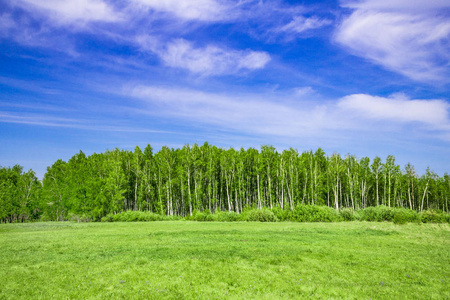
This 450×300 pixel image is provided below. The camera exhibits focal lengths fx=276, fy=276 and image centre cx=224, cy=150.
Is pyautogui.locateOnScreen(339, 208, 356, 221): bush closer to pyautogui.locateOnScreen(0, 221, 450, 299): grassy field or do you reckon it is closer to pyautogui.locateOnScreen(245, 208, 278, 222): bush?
pyautogui.locateOnScreen(245, 208, 278, 222): bush

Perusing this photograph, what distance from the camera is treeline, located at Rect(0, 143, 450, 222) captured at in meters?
68.9

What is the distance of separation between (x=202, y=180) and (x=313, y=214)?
36.9 metres

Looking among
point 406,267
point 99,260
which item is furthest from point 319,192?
point 99,260

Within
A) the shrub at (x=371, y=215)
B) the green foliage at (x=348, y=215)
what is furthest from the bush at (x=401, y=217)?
the green foliage at (x=348, y=215)

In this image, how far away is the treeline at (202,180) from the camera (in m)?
68.9

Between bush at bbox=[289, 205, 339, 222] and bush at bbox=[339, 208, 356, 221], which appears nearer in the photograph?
bush at bbox=[289, 205, 339, 222]

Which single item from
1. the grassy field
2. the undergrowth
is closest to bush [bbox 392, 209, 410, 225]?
the undergrowth

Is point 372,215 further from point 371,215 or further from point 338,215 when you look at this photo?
point 338,215

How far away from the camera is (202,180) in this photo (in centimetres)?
7425

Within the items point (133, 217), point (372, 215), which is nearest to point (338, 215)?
point (372, 215)

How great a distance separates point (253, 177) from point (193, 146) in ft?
61.7

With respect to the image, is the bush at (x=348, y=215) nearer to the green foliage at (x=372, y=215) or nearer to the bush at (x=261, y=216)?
the green foliage at (x=372, y=215)

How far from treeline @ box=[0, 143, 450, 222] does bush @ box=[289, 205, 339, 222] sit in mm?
22046

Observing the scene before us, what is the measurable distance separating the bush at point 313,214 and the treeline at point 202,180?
72.3 feet
